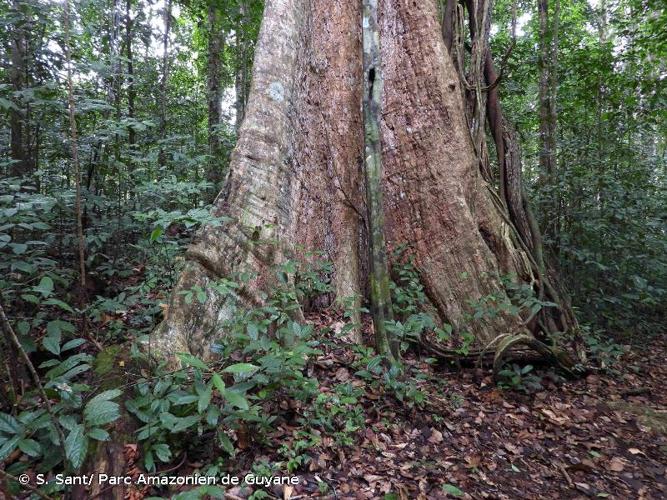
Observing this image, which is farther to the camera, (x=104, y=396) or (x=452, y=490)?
(x=452, y=490)

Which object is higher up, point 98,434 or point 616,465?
point 98,434

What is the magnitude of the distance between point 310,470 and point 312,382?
0.47m

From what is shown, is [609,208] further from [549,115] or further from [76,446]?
[76,446]

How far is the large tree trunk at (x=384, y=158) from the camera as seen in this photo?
147 inches

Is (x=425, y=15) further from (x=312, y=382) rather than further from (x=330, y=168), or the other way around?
(x=312, y=382)

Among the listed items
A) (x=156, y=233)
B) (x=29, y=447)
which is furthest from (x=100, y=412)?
(x=156, y=233)

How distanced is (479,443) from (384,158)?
284 cm

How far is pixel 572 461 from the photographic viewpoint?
2.98m

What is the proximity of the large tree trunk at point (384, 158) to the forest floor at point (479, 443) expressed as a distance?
2.58 ft

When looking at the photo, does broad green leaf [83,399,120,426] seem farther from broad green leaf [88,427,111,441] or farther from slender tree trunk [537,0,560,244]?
slender tree trunk [537,0,560,244]

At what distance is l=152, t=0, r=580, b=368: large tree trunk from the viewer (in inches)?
147

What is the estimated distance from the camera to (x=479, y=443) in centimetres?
297

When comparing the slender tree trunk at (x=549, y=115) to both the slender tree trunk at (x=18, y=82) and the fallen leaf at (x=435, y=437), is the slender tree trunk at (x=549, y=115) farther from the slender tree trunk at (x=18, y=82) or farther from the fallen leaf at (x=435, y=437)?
the slender tree trunk at (x=18, y=82)

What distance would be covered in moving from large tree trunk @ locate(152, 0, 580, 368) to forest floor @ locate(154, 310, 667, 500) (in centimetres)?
79
